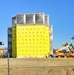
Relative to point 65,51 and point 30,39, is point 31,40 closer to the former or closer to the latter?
point 30,39

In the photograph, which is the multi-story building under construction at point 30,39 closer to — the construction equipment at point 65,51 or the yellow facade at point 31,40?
the yellow facade at point 31,40

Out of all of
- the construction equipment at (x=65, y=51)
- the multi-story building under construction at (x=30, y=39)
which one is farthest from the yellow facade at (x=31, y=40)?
the construction equipment at (x=65, y=51)

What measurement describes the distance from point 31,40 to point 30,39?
62cm

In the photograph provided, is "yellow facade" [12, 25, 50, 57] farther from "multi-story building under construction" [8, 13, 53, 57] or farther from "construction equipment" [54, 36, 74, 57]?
"construction equipment" [54, 36, 74, 57]

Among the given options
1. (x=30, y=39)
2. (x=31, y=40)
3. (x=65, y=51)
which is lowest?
(x=65, y=51)

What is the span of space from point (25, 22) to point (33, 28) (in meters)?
5.21

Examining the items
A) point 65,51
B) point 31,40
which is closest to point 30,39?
point 31,40

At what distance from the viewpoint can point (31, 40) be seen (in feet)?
451

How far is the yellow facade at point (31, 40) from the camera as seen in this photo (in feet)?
446

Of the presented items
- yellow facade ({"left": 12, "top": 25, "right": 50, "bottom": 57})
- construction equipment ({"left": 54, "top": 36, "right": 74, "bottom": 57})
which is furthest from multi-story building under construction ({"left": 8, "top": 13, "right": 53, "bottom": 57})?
construction equipment ({"left": 54, "top": 36, "right": 74, "bottom": 57})

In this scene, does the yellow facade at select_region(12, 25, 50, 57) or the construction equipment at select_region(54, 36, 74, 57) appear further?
the yellow facade at select_region(12, 25, 50, 57)

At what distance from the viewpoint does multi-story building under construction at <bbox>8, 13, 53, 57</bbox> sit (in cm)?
13600

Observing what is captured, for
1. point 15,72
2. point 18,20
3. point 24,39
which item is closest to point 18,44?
point 24,39

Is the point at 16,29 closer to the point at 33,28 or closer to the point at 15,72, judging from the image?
the point at 33,28
